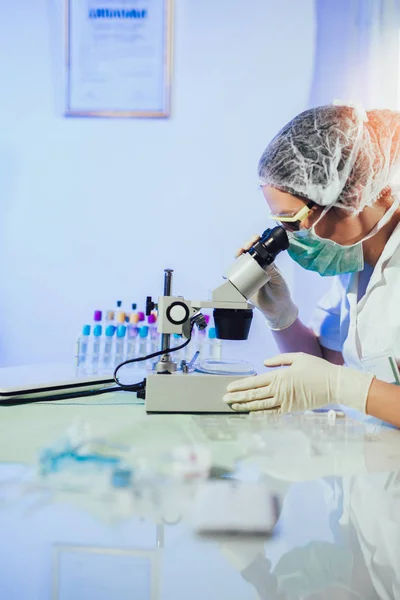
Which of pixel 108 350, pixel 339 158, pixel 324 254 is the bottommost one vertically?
pixel 108 350

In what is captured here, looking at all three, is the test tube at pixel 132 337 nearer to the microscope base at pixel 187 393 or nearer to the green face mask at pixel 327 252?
the green face mask at pixel 327 252

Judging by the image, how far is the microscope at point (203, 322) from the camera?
1183mm

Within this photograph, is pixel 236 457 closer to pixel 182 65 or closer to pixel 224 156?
pixel 224 156

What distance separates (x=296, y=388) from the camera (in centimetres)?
116

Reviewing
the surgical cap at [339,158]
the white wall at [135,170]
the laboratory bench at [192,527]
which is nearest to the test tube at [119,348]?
the white wall at [135,170]

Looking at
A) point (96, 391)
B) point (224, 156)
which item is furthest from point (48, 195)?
point (96, 391)

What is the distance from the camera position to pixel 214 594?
1.60 feet

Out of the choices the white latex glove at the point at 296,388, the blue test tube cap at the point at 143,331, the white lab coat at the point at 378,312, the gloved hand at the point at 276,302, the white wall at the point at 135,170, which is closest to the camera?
the white latex glove at the point at 296,388

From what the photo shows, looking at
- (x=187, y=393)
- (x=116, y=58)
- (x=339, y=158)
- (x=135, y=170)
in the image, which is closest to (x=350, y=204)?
(x=339, y=158)

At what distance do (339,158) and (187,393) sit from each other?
698mm

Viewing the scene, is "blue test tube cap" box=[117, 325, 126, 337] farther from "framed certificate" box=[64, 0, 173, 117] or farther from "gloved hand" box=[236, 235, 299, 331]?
"framed certificate" box=[64, 0, 173, 117]

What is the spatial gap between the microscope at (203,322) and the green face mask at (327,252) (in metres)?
0.22

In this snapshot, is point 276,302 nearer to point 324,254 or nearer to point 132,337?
point 324,254

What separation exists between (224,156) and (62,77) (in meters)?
0.92
